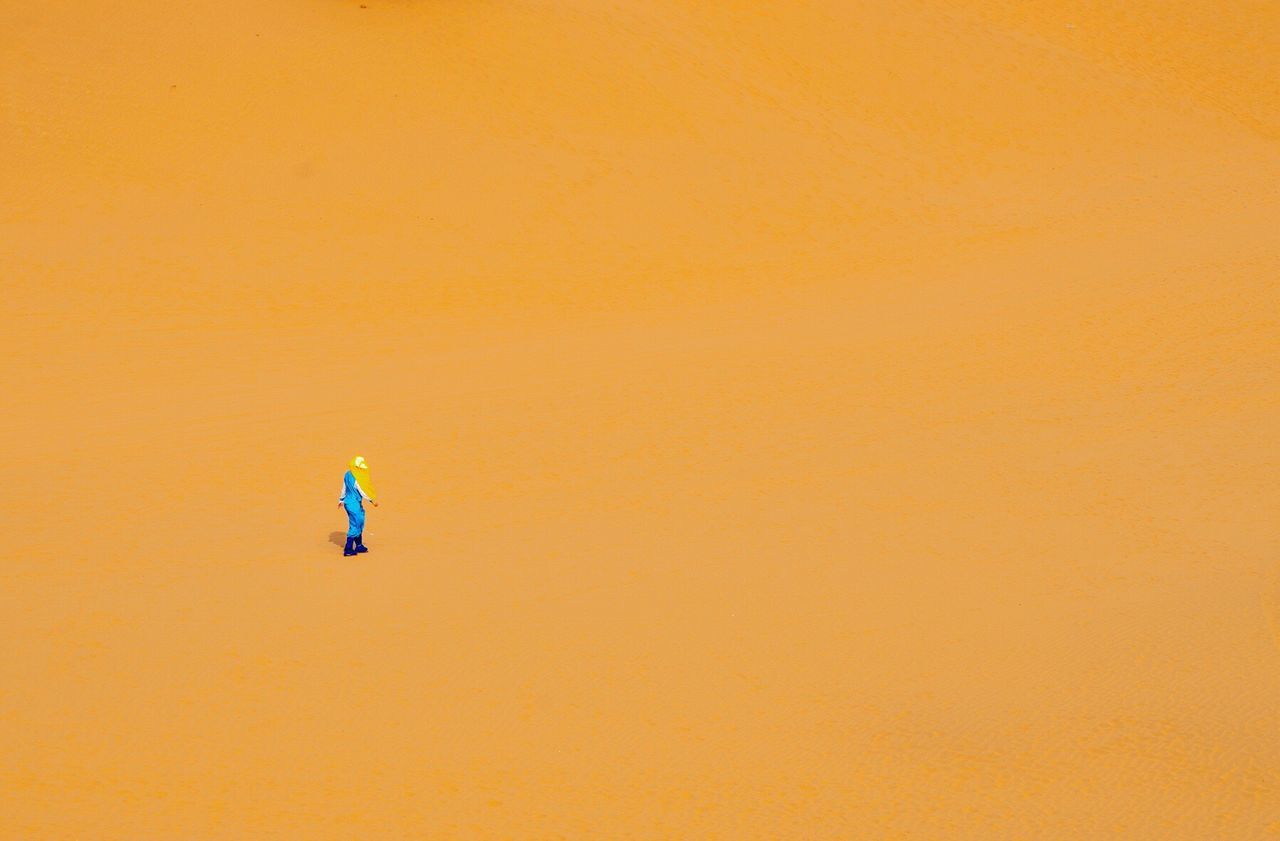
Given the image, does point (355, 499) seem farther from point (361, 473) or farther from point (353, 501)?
point (361, 473)

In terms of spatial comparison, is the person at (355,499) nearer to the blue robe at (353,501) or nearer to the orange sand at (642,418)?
the blue robe at (353,501)

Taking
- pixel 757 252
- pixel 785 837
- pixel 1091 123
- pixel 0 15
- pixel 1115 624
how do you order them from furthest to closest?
pixel 1091 123, pixel 0 15, pixel 757 252, pixel 1115 624, pixel 785 837

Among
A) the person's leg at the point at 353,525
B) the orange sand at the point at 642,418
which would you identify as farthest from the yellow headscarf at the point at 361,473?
the orange sand at the point at 642,418

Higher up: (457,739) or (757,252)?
(757,252)

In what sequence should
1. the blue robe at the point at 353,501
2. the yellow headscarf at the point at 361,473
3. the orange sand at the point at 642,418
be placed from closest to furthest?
the orange sand at the point at 642,418 → the blue robe at the point at 353,501 → the yellow headscarf at the point at 361,473

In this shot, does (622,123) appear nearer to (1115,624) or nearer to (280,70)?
(280,70)

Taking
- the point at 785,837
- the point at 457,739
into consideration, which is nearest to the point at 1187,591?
the point at 785,837
